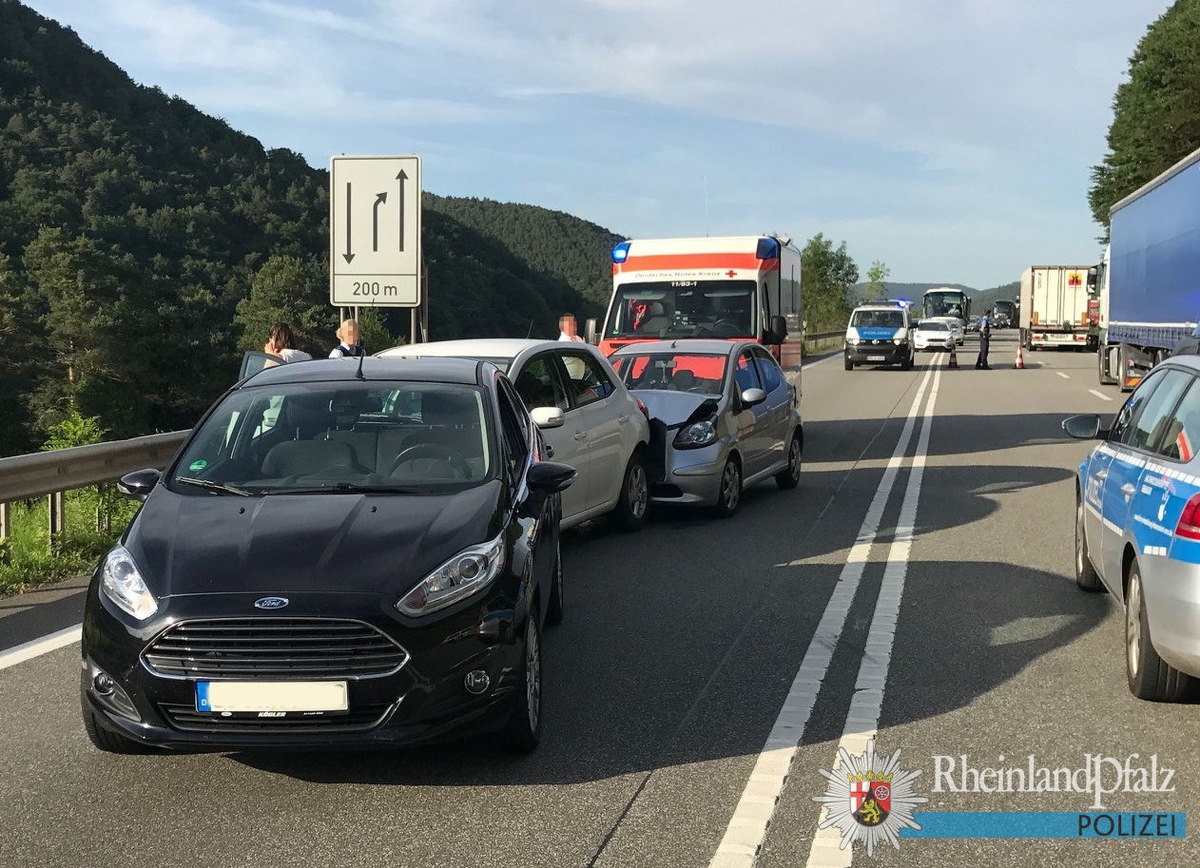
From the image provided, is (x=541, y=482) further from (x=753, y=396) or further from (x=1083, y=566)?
(x=753, y=396)

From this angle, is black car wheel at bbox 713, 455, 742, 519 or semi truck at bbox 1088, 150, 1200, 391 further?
semi truck at bbox 1088, 150, 1200, 391

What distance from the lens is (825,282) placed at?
79.8 m

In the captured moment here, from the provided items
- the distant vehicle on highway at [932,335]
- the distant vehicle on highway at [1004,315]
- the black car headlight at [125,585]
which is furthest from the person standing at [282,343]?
the distant vehicle on highway at [1004,315]

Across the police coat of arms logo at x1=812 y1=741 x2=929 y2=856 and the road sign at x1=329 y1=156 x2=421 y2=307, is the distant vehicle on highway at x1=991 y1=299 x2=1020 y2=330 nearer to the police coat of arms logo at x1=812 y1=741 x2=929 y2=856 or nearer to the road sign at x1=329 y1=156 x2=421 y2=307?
the road sign at x1=329 y1=156 x2=421 y2=307

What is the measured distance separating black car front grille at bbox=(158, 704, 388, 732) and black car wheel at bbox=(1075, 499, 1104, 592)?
478 cm

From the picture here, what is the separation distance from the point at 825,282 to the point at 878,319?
123ft

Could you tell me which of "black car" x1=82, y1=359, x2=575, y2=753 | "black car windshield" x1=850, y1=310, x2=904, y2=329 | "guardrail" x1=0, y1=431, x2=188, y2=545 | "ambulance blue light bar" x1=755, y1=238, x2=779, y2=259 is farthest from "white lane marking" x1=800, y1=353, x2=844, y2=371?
"black car" x1=82, y1=359, x2=575, y2=753

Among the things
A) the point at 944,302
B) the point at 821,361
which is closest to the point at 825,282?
the point at 944,302

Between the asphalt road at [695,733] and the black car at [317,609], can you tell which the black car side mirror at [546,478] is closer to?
the black car at [317,609]

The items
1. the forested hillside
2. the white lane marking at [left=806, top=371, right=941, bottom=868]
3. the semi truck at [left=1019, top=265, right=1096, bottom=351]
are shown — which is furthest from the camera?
the forested hillside

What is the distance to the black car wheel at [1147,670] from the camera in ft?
18.9

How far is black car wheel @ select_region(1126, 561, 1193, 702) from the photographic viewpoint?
5.77m

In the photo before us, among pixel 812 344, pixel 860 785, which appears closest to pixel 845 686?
pixel 860 785

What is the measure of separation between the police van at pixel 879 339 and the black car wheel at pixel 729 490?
31.0m
